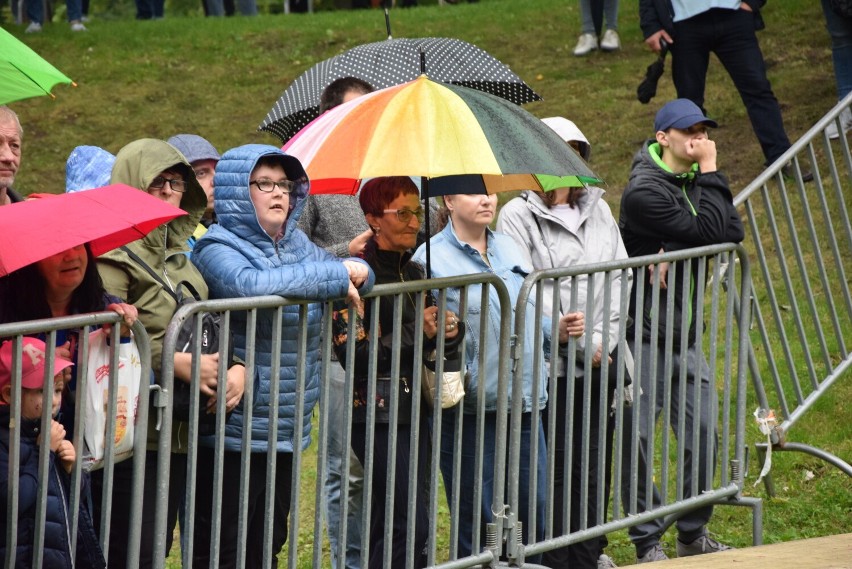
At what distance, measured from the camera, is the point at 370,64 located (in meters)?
6.31

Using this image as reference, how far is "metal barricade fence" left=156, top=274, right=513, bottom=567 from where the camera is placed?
421 cm

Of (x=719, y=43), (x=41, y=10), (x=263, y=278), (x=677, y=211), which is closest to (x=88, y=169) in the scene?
(x=263, y=278)

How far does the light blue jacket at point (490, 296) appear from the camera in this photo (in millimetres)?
5020

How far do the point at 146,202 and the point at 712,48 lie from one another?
6.94m

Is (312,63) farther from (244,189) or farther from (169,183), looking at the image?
(244,189)

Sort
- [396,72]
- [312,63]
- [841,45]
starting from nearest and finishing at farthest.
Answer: [396,72] < [841,45] < [312,63]

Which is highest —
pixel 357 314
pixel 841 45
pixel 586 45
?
pixel 586 45

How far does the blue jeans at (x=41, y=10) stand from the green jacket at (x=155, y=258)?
579 inches

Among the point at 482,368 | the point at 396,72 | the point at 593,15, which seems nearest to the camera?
the point at 482,368

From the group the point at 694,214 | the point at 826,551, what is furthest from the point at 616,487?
the point at 694,214

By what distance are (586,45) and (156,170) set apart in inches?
Result: 455

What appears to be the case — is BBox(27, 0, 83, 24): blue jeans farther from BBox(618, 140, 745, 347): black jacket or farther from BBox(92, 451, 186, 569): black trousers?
BBox(92, 451, 186, 569): black trousers

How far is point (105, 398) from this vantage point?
410 cm

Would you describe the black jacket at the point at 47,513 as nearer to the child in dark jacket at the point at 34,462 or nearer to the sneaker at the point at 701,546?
the child in dark jacket at the point at 34,462
